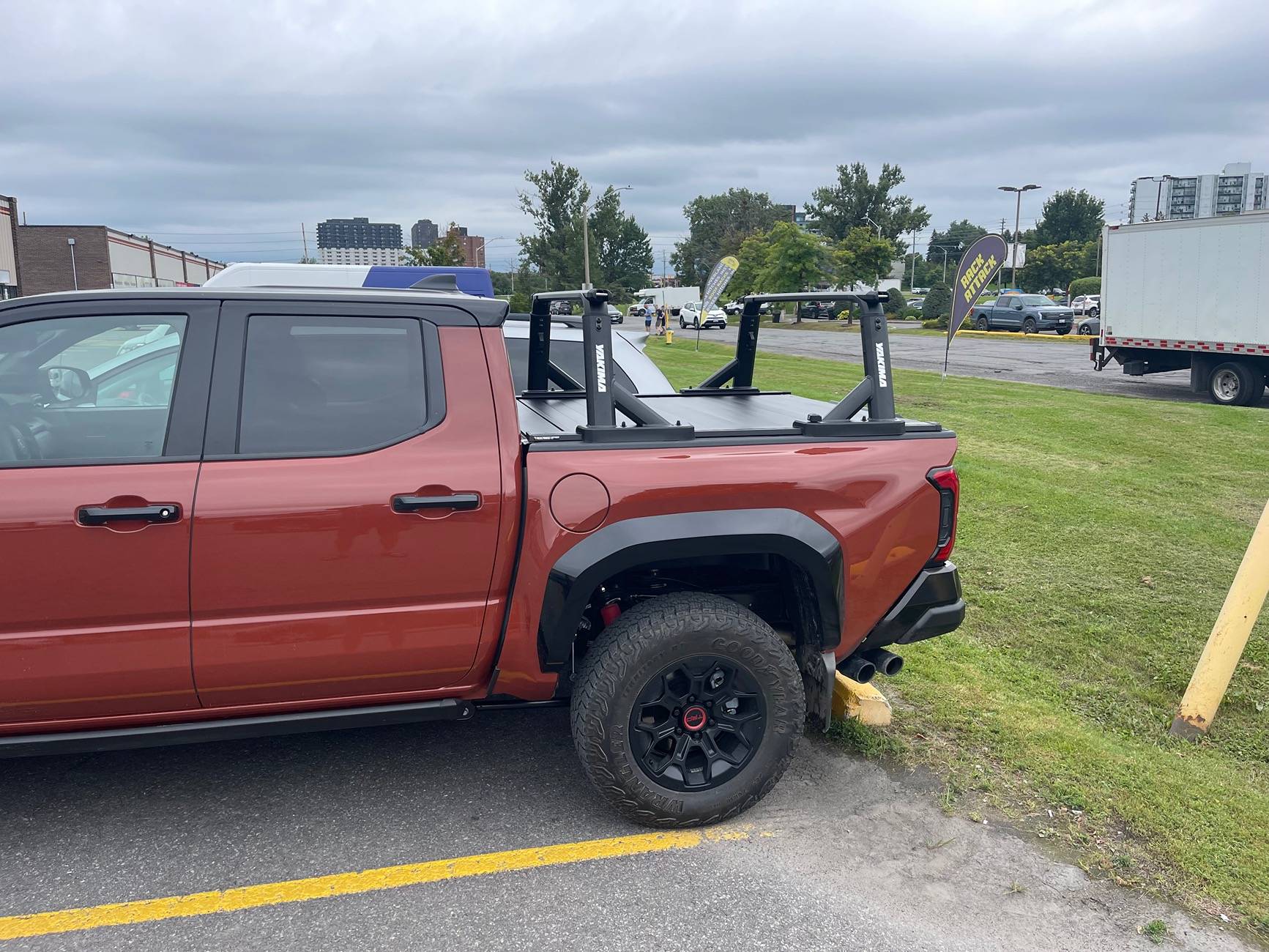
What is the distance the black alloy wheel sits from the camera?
3434 millimetres

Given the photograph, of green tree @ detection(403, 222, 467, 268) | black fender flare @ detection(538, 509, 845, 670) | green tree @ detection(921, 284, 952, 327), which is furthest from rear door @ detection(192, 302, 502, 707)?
green tree @ detection(921, 284, 952, 327)

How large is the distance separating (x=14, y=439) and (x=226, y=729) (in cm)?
110

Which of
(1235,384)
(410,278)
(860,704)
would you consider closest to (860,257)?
(1235,384)

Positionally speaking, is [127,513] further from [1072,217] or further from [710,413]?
[1072,217]

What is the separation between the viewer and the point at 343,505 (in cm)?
310

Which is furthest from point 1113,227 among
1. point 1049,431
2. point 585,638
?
point 585,638

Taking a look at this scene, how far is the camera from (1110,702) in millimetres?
4523

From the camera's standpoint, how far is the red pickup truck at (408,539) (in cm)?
301

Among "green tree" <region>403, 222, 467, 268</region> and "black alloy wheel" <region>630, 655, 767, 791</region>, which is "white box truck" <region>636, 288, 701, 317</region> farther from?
"black alloy wheel" <region>630, 655, 767, 791</region>

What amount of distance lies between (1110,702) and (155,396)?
414 centimetres

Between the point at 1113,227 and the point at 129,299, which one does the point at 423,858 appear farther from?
the point at 1113,227

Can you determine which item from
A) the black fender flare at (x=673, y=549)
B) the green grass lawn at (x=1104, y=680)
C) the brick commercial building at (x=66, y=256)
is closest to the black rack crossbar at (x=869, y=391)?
the black fender flare at (x=673, y=549)

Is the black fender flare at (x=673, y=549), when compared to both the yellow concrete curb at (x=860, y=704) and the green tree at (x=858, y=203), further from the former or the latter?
the green tree at (x=858, y=203)

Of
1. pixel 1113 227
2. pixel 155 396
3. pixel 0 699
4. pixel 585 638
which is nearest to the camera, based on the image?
pixel 0 699
